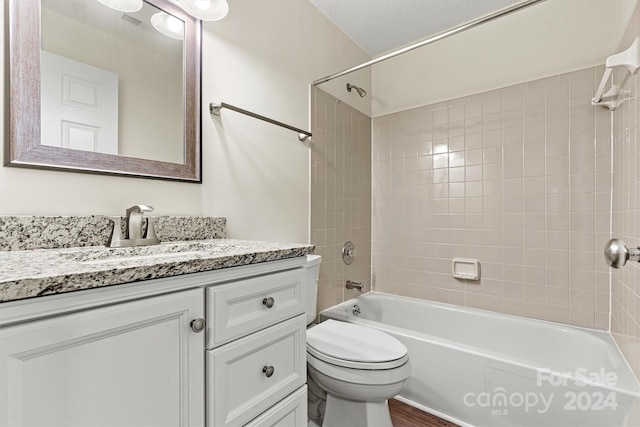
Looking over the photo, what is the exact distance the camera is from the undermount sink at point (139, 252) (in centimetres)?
84

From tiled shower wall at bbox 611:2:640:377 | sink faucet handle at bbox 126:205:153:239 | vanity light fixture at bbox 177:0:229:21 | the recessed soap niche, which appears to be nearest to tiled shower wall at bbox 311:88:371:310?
the recessed soap niche

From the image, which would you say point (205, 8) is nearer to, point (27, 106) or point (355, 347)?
point (27, 106)

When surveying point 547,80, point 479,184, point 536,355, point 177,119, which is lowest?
point 536,355

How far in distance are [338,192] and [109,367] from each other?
68.3 inches

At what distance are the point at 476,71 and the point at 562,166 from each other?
85 centimetres

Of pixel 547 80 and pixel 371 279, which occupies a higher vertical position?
pixel 547 80

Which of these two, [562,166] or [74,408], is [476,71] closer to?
[562,166]

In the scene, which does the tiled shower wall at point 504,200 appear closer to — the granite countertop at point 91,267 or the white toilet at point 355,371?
the white toilet at point 355,371

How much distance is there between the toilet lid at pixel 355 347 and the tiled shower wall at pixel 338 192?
0.42m

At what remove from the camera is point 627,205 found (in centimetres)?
134

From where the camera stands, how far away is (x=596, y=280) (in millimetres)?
1690

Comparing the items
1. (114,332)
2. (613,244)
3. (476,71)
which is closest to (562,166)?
(476,71)

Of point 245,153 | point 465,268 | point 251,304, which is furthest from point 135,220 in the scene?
point 465,268

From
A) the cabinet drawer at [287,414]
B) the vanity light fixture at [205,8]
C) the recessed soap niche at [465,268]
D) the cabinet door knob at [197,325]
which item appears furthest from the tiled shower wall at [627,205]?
the vanity light fixture at [205,8]
